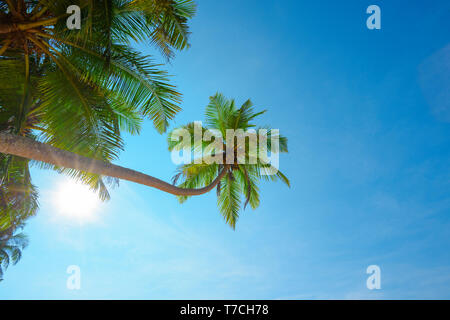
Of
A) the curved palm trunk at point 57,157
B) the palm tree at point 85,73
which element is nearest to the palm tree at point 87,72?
the palm tree at point 85,73

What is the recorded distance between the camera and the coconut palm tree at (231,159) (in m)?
10.2

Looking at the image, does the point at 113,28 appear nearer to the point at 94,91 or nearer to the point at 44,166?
the point at 94,91

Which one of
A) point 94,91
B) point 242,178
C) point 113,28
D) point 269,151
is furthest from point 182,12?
point 242,178

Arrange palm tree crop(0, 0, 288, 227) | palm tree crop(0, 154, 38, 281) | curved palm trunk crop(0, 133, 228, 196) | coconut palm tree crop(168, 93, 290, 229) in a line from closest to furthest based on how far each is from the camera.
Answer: curved palm trunk crop(0, 133, 228, 196)
palm tree crop(0, 0, 288, 227)
palm tree crop(0, 154, 38, 281)
coconut palm tree crop(168, 93, 290, 229)

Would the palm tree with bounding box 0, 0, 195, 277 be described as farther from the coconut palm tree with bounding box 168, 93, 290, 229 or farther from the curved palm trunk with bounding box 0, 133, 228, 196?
the coconut palm tree with bounding box 168, 93, 290, 229

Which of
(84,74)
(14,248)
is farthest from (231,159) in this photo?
(14,248)

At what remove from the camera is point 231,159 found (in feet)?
32.7

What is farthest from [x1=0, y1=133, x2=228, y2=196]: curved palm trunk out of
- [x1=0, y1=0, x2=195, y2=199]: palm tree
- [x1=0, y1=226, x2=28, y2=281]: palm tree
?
[x1=0, y1=226, x2=28, y2=281]: palm tree

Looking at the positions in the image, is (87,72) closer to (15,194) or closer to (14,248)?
(15,194)

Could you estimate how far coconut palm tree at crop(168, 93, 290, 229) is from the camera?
10211 millimetres

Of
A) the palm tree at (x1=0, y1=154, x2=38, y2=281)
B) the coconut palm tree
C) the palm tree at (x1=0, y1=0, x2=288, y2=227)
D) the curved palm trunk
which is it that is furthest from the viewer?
the coconut palm tree

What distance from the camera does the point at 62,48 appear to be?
20.9ft

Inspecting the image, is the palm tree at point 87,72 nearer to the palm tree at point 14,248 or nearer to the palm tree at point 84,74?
the palm tree at point 84,74
